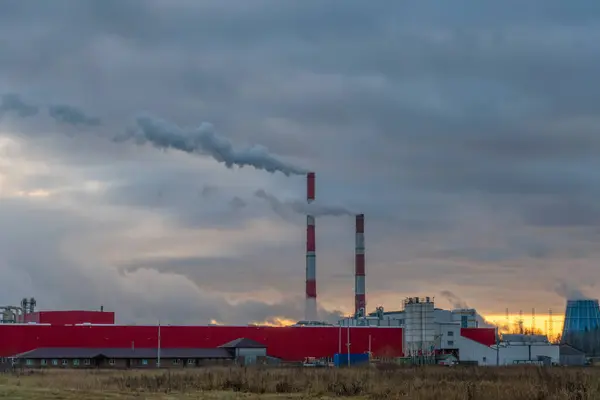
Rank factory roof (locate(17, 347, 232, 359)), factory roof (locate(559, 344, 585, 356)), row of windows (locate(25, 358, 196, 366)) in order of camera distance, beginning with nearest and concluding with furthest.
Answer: row of windows (locate(25, 358, 196, 366))
factory roof (locate(17, 347, 232, 359))
factory roof (locate(559, 344, 585, 356))

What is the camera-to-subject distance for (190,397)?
3341 centimetres

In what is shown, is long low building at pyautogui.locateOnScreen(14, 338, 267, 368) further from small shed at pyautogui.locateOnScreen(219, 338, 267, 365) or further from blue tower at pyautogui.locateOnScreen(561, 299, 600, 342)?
blue tower at pyautogui.locateOnScreen(561, 299, 600, 342)

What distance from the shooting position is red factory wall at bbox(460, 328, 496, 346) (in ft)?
348

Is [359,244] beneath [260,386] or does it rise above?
above

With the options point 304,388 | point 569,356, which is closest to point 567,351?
point 569,356

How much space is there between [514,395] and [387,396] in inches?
218

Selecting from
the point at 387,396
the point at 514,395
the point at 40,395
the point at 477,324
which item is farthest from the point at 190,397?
the point at 477,324

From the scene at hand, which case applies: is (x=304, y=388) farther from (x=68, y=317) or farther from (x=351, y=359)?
(x=68, y=317)

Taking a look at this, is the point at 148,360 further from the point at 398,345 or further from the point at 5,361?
the point at 398,345

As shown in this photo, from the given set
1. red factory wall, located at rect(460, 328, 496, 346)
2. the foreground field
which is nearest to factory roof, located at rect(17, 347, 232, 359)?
red factory wall, located at rect(460, 328, 496, 346)

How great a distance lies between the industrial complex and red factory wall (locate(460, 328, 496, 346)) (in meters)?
0.13

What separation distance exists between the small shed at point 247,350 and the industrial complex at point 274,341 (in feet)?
0.33

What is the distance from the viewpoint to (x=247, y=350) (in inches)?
3369

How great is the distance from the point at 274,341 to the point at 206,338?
7829 millimetres
